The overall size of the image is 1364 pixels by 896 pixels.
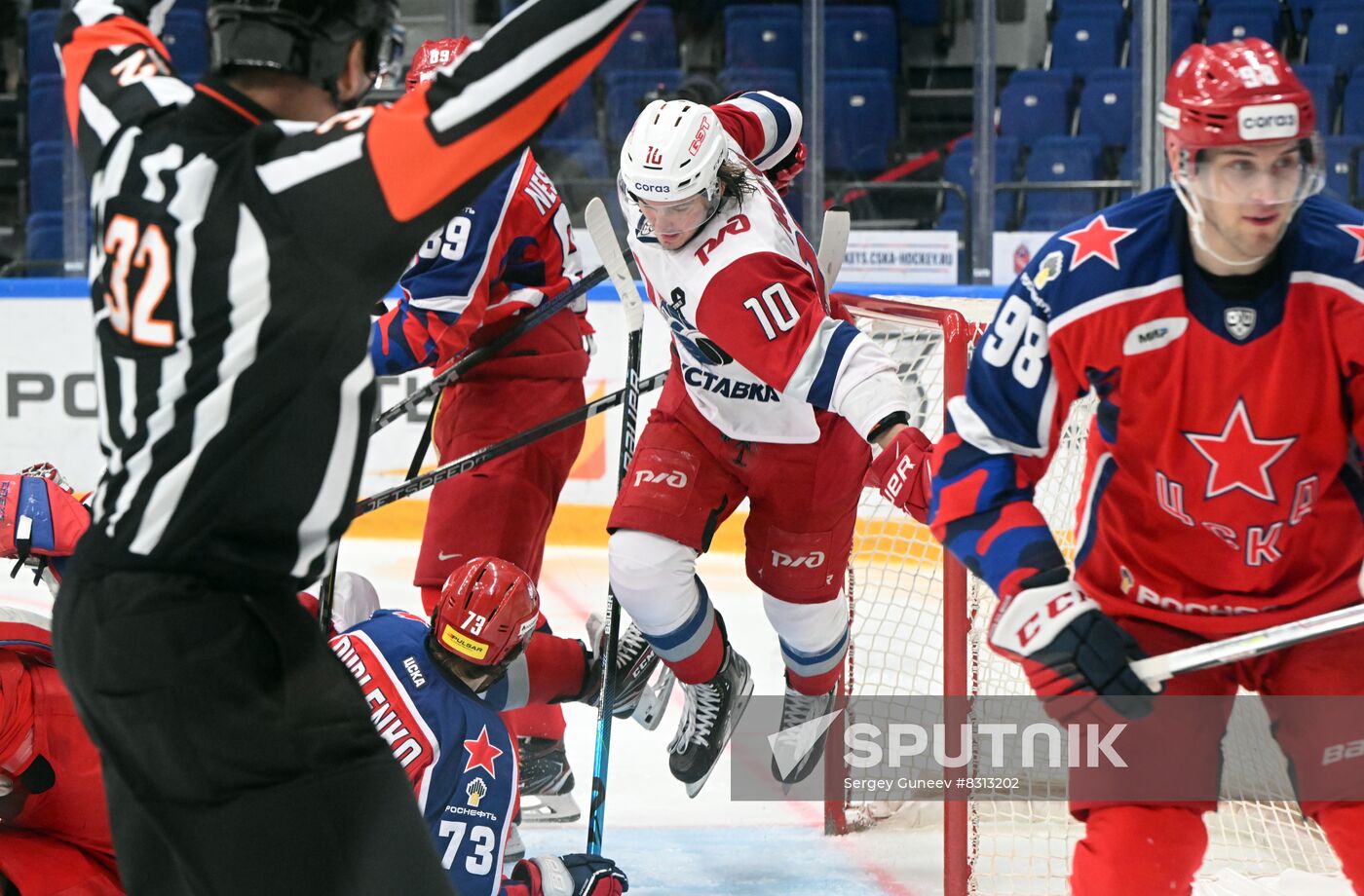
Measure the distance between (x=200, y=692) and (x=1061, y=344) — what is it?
0.97 meters

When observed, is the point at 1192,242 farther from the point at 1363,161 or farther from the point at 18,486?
the point at 1363,161

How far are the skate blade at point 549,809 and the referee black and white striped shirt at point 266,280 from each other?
1.97m

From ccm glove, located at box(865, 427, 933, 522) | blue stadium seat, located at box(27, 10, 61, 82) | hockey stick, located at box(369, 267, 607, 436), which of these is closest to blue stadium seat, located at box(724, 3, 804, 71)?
blue stadium seat, located at box(27, 10, 61, 82)

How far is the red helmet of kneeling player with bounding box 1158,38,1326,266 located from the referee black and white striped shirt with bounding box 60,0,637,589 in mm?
650

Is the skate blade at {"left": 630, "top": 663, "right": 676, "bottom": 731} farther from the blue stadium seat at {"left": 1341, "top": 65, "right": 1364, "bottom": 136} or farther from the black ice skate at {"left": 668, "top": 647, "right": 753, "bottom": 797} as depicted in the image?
the blue stadium seat at {"left": 1341, "top": 65, "right": 1364, "bottom": 136}

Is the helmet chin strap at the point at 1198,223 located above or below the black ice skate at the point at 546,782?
above

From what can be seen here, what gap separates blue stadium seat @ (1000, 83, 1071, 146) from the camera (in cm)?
671

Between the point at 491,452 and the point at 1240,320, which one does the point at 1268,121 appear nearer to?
the point at 1240,320

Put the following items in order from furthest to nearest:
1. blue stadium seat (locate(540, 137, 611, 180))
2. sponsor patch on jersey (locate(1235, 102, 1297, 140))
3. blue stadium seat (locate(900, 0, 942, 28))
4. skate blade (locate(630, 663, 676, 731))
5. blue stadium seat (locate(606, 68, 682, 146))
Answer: blue stadium seat (locate(900, 0, 942, 28)) → blue stadium seat (locate(606, 68, 682, 146)) → blue stadium seat (locate(540, 137, 611, 180)) → skate blade (locate(630, 663, 676, 731)) → sponsor patch on jersey (locate(1235, 102, 1297, 140))

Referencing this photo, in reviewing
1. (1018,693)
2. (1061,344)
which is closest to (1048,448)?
(1061,344)

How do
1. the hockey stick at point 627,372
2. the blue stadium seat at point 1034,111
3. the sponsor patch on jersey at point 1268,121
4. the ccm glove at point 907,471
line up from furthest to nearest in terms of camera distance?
the blue stadium seat at point 1034,111 < the hockey stick at point 627,372 < the ccm glove at point 907,471 < the sponsor patch on jersey at point 1268,121

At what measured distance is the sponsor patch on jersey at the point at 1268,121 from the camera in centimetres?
168

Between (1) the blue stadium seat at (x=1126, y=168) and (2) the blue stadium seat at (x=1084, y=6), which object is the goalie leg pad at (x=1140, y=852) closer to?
(1) the blue stadium seat at (x=1126, y=168)

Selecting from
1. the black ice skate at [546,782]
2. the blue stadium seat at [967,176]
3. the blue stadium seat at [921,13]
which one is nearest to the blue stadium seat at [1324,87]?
the blue stadium seat at [967,176]
